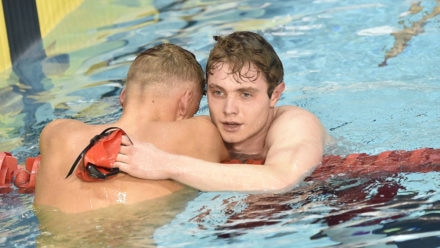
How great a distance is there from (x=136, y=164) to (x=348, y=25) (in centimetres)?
432

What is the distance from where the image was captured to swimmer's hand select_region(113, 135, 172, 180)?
3.69 m

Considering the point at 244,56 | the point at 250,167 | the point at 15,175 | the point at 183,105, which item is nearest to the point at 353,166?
the point at 250,167

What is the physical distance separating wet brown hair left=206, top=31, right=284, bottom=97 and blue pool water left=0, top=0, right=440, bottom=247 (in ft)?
2.00

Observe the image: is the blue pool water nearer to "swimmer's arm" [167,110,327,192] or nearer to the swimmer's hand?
"swimmer's arm" [167,110,327,192]

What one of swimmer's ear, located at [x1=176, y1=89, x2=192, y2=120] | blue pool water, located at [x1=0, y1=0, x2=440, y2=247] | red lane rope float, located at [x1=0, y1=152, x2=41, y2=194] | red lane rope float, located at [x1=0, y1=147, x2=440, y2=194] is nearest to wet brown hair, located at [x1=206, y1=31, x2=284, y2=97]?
swimmer's ear, located at [x1=176, y1=89, x2=192, y2=120]

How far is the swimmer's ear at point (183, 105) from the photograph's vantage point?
4.09 meters

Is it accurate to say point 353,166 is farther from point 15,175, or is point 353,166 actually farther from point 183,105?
point 15,175

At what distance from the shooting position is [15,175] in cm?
434

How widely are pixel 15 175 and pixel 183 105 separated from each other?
924 millimetres

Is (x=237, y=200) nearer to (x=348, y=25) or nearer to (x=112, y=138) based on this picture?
(x=112, y=138)

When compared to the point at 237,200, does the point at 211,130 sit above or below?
above

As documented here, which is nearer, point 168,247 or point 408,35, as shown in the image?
point 168,247

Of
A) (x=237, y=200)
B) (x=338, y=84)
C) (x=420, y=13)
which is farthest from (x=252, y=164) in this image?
(x=420, y=13)

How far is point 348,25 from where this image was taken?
301 inches
